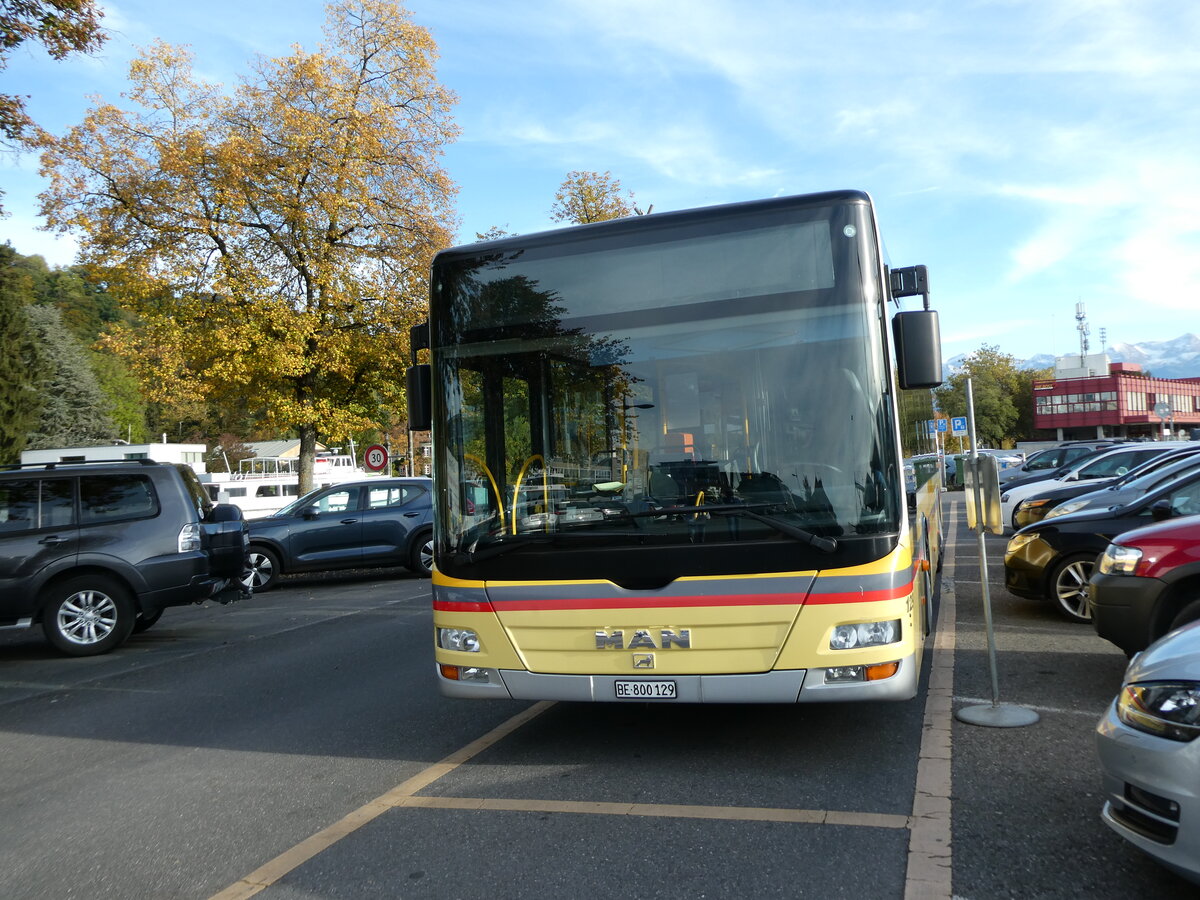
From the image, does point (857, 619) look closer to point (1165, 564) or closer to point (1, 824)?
point (1165, 564)

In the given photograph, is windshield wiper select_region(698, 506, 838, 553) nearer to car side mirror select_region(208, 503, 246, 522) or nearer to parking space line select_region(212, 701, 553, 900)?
parking space line select_region(212, 701, 553, 900)

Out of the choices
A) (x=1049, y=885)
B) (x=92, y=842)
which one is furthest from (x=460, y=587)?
(x=1049, y=885)

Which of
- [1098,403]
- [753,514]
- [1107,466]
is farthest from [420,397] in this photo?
[1098,403]

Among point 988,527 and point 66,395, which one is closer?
point 988,527

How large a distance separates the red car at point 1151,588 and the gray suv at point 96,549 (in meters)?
8.50

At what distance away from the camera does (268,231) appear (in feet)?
73.2

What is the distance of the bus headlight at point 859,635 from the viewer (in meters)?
4.99

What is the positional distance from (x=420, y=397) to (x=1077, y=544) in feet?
21.2

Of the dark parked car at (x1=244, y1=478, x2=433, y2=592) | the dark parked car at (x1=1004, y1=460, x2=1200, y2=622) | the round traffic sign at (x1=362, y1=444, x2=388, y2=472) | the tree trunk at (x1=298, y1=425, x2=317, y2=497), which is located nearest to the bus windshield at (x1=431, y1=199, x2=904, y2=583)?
the dark parked car at (x1=1004, y1=460, x2=1200, y2=622)

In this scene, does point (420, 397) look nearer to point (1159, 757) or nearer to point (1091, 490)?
point (1159, 757)

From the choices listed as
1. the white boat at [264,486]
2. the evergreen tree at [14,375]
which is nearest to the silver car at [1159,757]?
the white boat at [264,486]

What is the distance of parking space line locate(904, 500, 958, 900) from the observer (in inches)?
148

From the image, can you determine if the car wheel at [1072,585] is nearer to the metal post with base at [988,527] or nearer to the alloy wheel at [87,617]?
the metal post with base at [988,527]

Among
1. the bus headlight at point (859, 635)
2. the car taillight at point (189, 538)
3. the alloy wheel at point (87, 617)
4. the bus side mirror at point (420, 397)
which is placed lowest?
the alloy wheel at point (87, 617)
